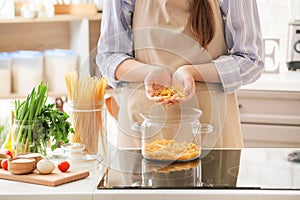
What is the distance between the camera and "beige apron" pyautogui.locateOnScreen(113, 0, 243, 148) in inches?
70.0

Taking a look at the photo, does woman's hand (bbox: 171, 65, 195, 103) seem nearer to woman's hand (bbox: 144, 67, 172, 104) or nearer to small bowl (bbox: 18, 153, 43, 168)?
woman's hand (bbox: 144, 67, 172, 104)

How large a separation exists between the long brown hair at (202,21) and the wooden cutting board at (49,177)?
0.65 metres

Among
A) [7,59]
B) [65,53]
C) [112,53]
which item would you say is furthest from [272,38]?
[112,53]

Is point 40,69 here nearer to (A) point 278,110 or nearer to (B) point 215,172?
(A) point 278,110

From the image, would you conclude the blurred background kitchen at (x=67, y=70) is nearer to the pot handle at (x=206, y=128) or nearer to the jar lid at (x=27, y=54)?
the jar lid at (x=27, y=54)

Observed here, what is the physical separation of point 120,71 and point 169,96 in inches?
11.6

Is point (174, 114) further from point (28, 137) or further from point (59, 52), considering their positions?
point (59, 52)

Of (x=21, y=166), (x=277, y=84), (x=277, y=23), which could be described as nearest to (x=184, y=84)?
(x=21, y=166)

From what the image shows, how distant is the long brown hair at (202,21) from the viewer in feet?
6.59

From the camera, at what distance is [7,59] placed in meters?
3.18

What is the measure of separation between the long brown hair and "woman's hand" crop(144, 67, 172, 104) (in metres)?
0.35

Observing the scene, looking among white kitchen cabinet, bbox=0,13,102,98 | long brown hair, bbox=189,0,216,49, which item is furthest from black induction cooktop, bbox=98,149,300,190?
white kitchen cabinet, bbox=0,13,102,98

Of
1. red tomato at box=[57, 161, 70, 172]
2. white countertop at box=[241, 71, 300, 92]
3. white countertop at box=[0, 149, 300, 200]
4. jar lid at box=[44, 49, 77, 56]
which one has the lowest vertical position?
white countertop at box=[241, 71, 300, 92]

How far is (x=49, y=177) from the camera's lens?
1.55 meters
